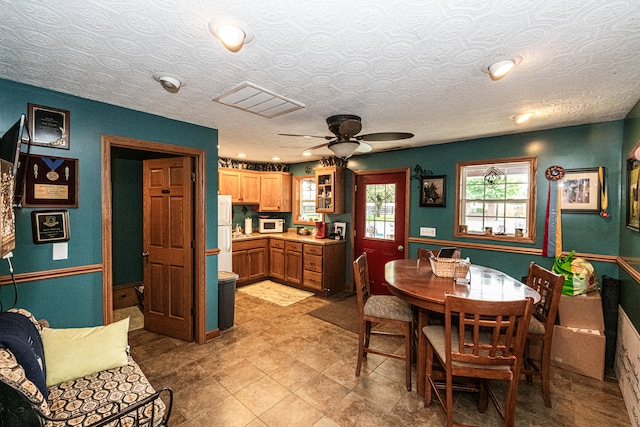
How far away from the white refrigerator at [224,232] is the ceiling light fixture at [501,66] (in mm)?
3831

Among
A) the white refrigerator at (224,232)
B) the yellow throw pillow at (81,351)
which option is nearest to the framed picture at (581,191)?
the yellow throw pillow at (81,351)

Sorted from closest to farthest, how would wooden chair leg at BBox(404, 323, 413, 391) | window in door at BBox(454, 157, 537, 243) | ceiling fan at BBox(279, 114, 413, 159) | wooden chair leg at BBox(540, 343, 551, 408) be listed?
1. wooden chair leg at BBox(540, 343, 551, 408)
2. wooden chair leg at BBox(404, 323, 413, 391)
3. ceiling fan at BBox(279, 114, 413, 159)
4. window in door at BBox(454, 157, 537, 243)

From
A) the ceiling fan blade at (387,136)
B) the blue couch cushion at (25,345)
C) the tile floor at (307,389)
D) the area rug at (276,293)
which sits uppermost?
→ the ceiling fan blade at (387,136)

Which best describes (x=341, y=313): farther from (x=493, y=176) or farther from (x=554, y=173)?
(x=554, y=173)

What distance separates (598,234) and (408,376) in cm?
251

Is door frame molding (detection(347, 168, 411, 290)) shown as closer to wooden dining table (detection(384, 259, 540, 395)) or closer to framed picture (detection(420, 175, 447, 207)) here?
framed picture (detection(420, 175, 447, 207))

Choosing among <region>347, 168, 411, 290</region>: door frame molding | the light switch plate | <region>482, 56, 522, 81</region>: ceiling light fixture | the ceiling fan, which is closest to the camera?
<region>482, 56, 522, 81</region>: ceiling light fixture

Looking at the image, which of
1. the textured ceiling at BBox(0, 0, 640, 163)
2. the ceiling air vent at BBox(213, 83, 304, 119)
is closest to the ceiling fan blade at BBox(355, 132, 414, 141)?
the textured ceiling at BBox(0, 0, 640, 163)

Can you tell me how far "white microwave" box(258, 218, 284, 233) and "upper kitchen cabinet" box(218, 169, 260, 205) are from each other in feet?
1.38

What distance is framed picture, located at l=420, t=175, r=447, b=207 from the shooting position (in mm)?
3966

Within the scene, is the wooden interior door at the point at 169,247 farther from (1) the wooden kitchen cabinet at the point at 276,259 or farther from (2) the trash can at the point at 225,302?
(1) the wooden kitchen cabinet at the point at 276,259

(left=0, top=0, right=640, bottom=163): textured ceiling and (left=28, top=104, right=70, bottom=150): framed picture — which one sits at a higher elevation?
(left=0, top=0, right=640, bottom=163): textured ceiling

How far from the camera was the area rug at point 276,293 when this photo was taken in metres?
4.51

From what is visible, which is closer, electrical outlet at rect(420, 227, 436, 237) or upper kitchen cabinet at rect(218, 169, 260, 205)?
electrical outlet at rect(420, 227, 436, 237)
